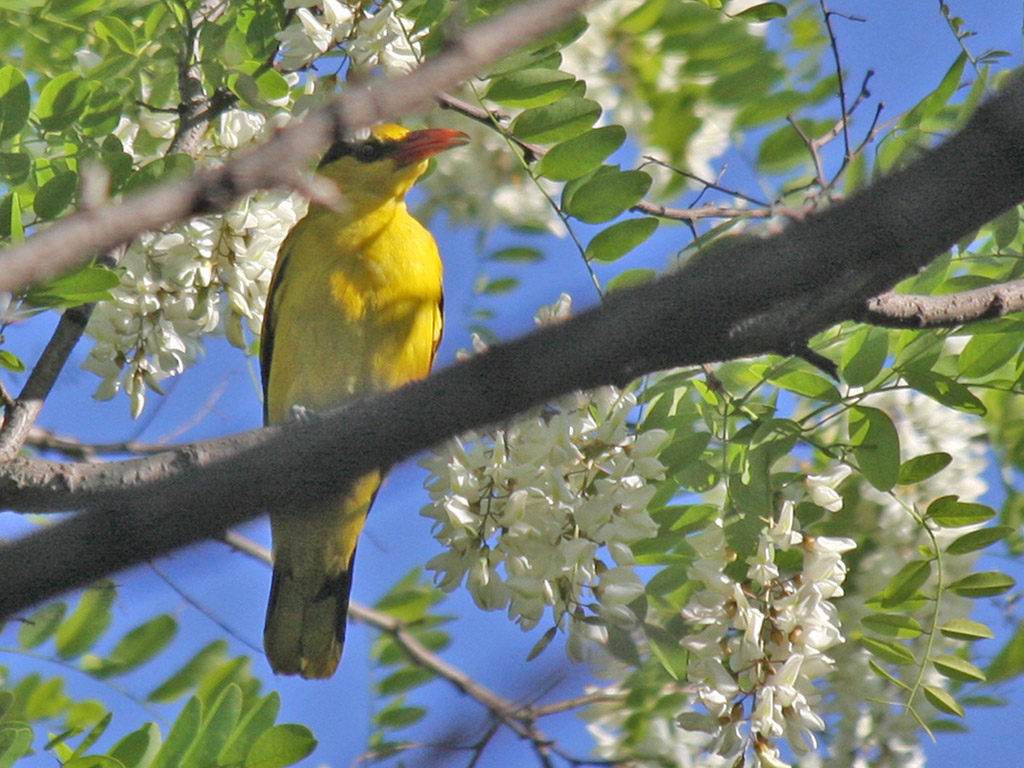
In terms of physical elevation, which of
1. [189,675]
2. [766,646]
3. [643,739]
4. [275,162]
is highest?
[275,162]

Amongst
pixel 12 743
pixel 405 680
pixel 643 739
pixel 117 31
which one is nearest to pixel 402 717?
pixel 405 680

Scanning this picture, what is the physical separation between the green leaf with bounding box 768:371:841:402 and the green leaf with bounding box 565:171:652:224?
58cm

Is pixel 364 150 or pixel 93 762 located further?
pixel 364 150

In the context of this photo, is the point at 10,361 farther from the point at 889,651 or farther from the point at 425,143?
the point at 889,651

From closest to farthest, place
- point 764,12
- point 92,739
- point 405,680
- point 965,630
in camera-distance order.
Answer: point 92,739, point 965,630, point 764,12, point 405,680

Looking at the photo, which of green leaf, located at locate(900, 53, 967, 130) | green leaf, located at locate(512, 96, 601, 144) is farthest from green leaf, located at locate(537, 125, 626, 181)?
green leaf, located at locate(900, 53, 967, 130)

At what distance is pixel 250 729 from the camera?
272cm

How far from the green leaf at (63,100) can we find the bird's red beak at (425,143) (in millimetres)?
1338

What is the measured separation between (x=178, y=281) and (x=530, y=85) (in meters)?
1.04

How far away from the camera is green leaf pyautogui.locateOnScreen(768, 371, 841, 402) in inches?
113

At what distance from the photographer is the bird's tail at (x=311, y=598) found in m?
4.17

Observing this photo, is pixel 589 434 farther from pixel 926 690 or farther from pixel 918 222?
pixel 918 222

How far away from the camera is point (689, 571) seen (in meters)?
2.74

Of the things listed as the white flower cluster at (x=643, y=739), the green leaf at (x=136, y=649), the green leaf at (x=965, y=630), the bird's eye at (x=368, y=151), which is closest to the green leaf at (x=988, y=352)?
the green leaf at (x=965, y=630)
